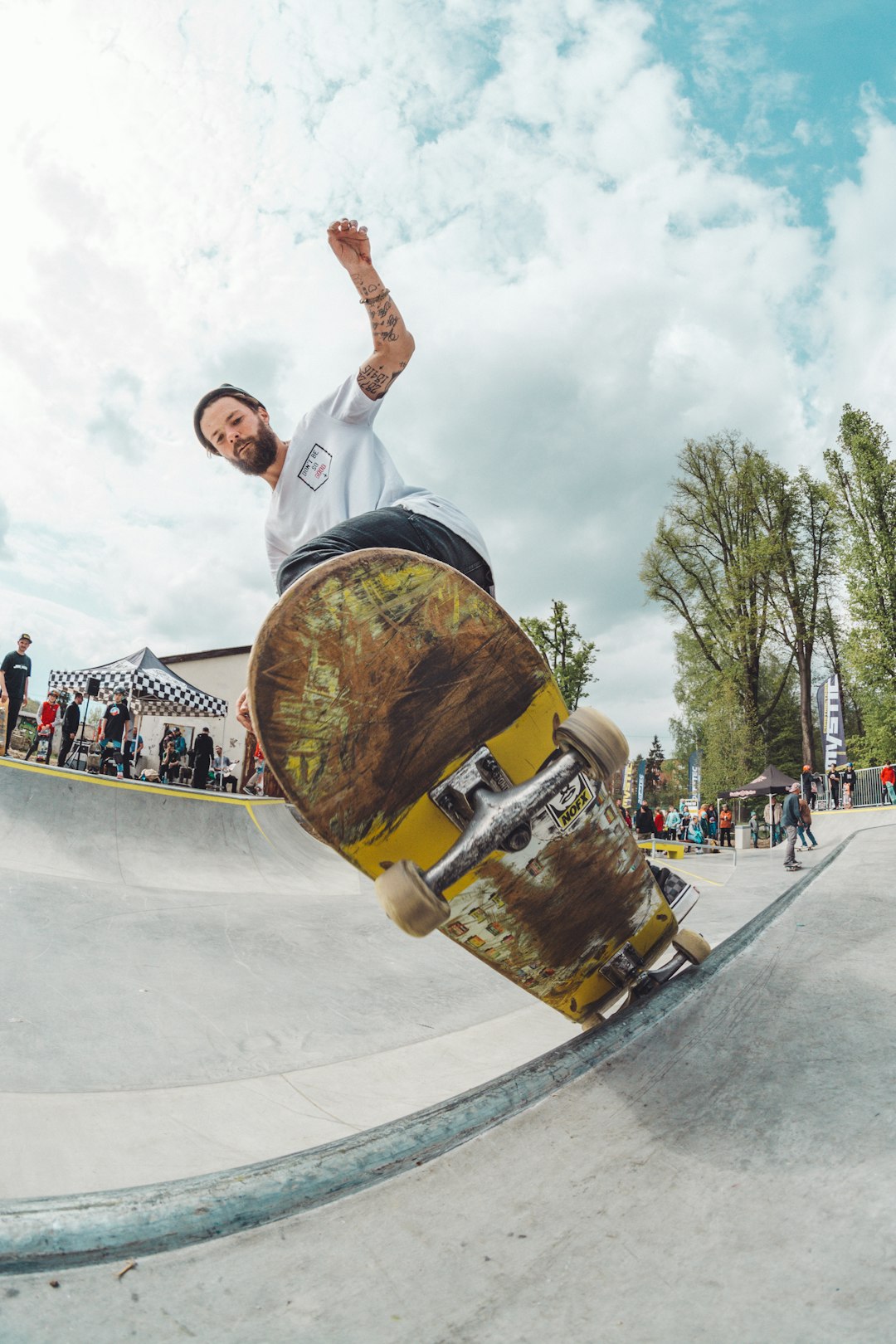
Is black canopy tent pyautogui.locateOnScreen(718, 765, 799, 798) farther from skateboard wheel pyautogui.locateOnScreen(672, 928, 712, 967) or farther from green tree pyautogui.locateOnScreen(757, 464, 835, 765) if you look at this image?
skateboard wheel pyautogui.locateOnScreen(672, 928, 712, 967)

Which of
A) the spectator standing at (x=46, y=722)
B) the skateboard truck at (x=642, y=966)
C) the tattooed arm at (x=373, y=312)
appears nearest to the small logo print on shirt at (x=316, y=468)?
the tattooed arm at (x=373, y=312)

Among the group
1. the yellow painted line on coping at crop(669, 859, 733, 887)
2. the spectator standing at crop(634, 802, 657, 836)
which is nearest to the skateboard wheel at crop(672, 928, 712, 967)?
the yellow painted line on coping at crop(669, 859, 733, 887)

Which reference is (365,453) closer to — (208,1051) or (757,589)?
(208,1051)

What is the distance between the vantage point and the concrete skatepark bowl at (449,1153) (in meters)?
0.95

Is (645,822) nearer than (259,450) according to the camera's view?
No

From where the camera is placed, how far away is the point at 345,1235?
1146mm

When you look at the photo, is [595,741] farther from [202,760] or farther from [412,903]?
[202,760]

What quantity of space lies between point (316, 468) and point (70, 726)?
477 inches

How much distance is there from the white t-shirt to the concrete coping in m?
1.76

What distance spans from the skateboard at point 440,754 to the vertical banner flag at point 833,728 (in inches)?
845

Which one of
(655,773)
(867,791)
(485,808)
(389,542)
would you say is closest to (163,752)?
(389,542)

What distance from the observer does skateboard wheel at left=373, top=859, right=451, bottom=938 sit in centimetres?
147

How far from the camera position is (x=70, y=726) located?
1265 centimetres

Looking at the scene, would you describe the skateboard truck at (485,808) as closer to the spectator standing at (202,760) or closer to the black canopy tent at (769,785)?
the spectator standing at (202,760)
